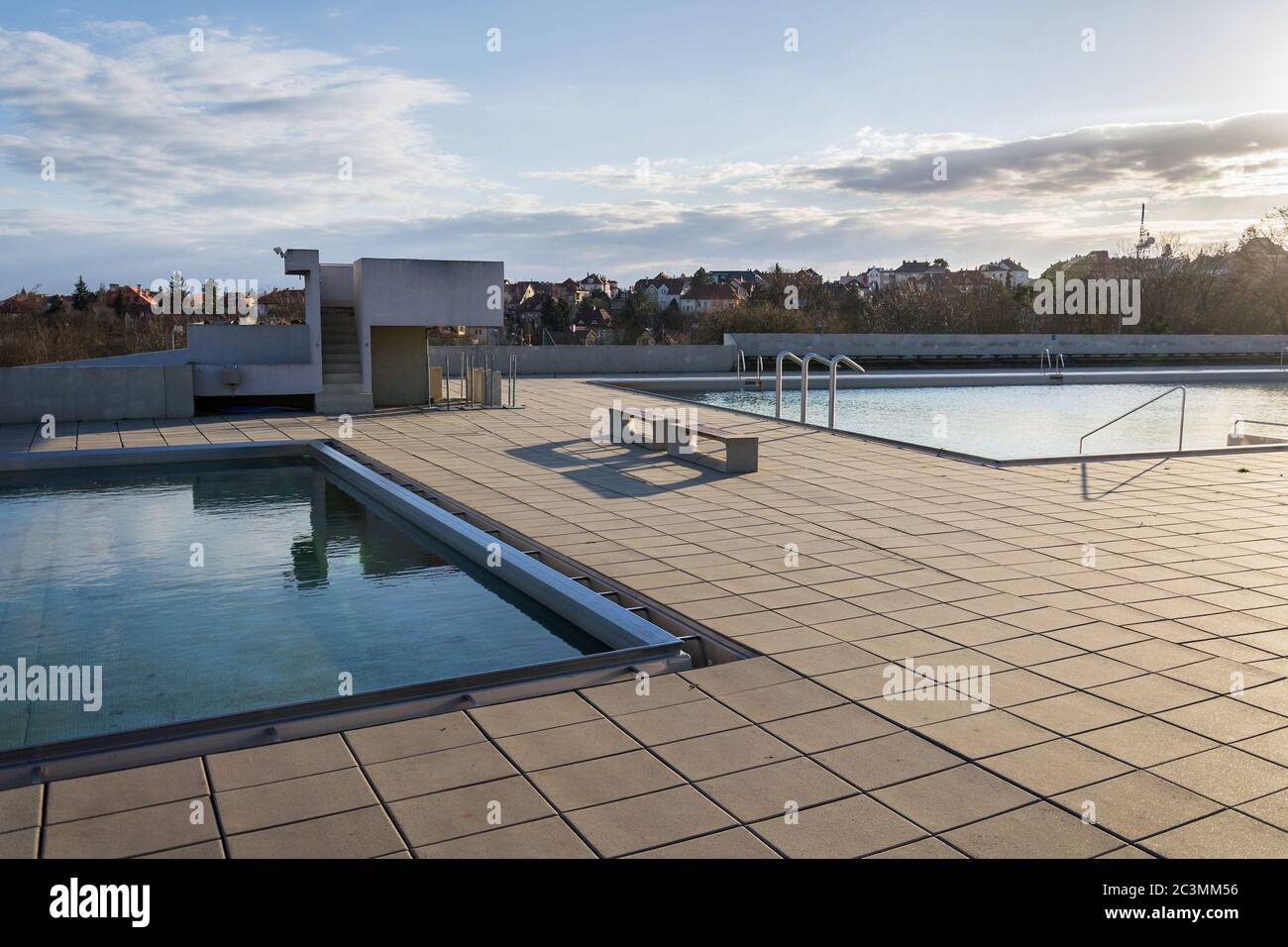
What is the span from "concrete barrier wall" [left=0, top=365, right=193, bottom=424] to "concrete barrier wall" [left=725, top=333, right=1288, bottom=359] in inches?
528

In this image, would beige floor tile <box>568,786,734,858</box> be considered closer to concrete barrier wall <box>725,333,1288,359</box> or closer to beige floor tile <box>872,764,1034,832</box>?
beige floor tile <box>872,764,1034,832</box>

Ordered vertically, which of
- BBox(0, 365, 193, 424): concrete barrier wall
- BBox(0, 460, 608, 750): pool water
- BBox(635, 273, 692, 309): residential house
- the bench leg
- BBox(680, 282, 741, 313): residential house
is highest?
BBox(635, 273, 692, 309): residential house

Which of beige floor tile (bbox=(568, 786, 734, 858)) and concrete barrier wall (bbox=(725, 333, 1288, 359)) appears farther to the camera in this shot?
concrete barrier wall (bbox=(725, 333, 1288, 359))

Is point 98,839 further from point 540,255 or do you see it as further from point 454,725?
point 540,255

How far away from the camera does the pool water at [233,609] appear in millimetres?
4395

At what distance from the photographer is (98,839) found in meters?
2.68

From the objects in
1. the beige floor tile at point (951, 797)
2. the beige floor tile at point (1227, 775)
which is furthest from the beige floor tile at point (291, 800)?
the beige floor tile at point (1227, 775)

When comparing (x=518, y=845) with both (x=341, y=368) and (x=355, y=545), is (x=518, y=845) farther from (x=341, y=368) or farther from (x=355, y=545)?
(x=341, y=368)

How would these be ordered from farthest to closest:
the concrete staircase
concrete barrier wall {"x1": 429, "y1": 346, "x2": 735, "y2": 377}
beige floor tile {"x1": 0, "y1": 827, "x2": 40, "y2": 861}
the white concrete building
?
concrete barrier wall {"x1": 429, "y1": 346, "x2": 735, "y2": 377}
the concrete staircase
the white concrete building
beige floor tile {"x1": 0, "y1": 827, "x2": 40, "y2": 861}

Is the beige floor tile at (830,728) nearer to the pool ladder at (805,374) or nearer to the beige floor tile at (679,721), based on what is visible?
the beige floor tile at (679,721)

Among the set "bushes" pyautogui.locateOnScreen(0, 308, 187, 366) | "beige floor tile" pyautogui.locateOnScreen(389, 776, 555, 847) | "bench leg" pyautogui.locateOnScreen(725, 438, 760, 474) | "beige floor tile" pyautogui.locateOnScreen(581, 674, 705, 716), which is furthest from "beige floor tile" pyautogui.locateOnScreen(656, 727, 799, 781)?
"bushes" pyautogui.locateOnScreen(0, 308, 187, 366)

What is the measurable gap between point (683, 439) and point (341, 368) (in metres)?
7.68

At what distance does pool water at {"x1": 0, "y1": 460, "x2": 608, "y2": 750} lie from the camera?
4.39m

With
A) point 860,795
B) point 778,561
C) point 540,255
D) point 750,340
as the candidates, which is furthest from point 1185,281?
point 860,795
